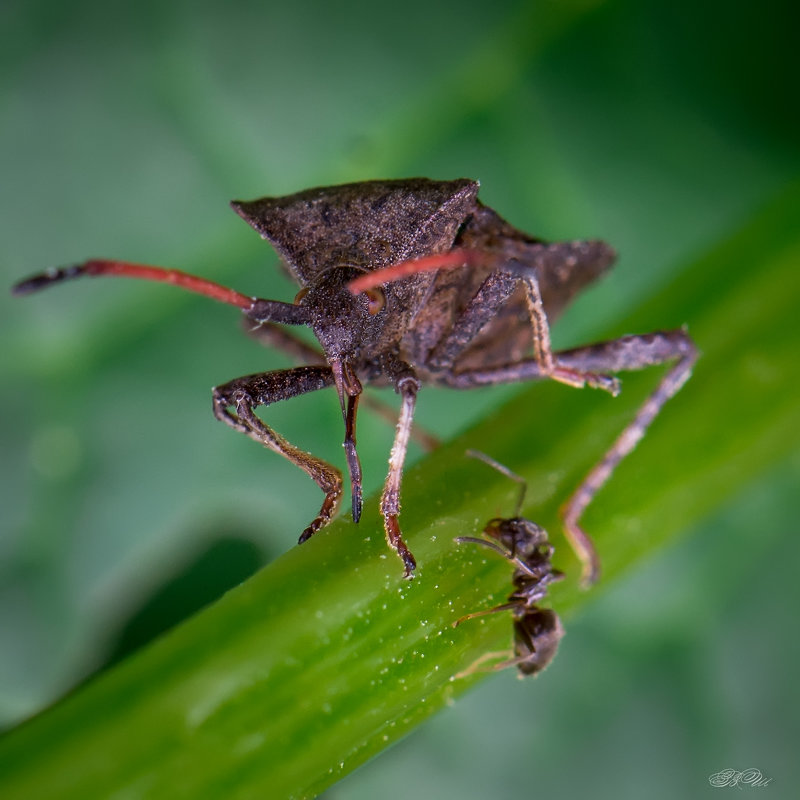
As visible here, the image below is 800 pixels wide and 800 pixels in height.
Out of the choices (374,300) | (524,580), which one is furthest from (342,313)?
(524,580)

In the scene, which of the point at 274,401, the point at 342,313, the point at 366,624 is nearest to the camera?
the point at 366,624

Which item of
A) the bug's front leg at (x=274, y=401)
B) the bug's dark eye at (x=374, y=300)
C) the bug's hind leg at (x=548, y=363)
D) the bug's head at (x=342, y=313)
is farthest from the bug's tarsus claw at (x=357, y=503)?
the bug's hind leg at (x=548, y=363)

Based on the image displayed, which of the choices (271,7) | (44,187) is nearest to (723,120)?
A: (271,7)

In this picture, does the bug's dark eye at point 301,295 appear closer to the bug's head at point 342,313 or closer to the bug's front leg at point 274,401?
the bug's head at point 342,313

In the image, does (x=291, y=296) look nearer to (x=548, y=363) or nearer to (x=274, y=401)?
(x=274, y=401)

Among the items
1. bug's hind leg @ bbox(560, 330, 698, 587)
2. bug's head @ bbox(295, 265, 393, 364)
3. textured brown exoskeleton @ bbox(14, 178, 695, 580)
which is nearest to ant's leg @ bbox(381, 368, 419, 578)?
textured brown exoskeleton @ bbox(14, 178, 695, 580)

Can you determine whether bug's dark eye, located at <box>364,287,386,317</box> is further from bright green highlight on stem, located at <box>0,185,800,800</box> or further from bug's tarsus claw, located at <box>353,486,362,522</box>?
bug's tarsus claw, located at <box>353,486,362,522</box>
